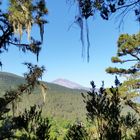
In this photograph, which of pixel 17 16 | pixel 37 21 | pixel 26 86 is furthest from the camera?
pixel 26 86

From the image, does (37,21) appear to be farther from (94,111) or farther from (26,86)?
(94,111)

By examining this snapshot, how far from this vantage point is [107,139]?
29.7 feet

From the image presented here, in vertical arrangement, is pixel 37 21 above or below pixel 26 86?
above

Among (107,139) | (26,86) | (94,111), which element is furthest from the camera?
(26,86)

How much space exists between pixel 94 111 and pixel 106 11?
3114 mm

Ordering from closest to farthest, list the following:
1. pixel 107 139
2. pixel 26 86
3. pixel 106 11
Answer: pixel 106 11, pixel 107 139, pixel 26 86

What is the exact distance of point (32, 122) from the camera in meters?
10.5

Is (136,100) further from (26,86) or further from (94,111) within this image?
(94,111)

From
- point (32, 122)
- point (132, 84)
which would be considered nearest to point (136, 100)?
point (132, 84)

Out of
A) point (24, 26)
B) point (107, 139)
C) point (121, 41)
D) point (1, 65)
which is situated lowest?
point (107, 139)

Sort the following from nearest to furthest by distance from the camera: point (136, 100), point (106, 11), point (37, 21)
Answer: point (106, 11)
point (37, 21)
point (136, 100)

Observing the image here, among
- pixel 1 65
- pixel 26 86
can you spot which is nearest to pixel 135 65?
pixel 26 86

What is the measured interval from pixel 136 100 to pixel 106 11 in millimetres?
24371

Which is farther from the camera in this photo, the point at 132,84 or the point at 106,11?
the point at 132,84
